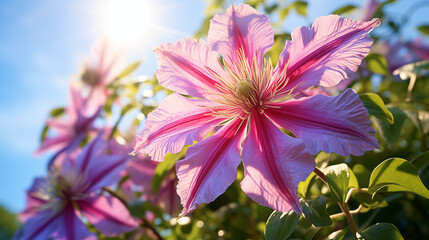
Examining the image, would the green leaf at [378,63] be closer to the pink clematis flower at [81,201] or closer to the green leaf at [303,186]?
the green leaf at [303,186]

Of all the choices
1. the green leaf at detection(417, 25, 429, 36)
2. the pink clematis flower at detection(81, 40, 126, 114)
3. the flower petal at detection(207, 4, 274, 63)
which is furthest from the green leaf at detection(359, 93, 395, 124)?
the pink clematis flower at detection(81, 40, 126, 114)

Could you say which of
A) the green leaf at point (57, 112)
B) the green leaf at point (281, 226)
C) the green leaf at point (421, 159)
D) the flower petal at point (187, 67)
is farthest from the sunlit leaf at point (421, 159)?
the green leaf at point (57, 112)

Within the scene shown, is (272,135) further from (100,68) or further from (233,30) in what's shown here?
(100,68)

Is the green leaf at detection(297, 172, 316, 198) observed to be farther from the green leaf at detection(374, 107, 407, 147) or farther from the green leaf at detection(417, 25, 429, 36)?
the green leaf at detection(417, 25, 429, 36)

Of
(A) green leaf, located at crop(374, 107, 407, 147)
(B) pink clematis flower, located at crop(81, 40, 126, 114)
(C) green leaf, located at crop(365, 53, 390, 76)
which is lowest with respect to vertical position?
(A) green leaf, located at crop(374, 107, 407, 147)

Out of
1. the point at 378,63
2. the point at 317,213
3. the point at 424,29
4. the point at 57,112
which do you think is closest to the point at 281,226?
the point at 317,213

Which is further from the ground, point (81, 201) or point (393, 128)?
point (81, 201)

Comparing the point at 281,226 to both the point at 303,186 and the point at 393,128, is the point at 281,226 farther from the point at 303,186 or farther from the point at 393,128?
the point at 393,128

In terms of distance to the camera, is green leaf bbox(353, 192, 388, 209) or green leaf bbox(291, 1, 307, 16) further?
green leaf bbox(291, 1, 307, 16)

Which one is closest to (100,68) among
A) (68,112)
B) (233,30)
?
(68,112)
